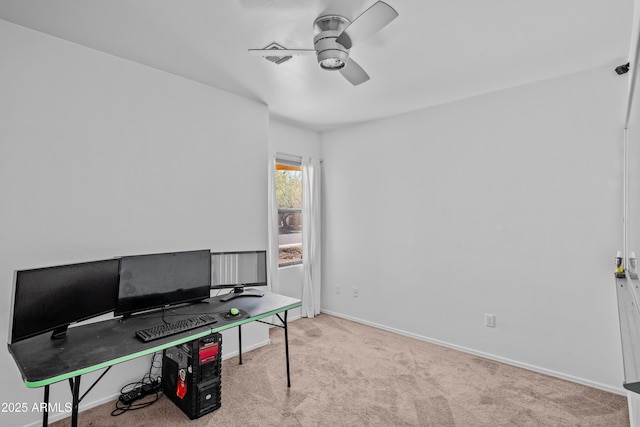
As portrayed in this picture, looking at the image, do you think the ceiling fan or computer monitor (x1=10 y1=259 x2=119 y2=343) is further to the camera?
the ceiling fan

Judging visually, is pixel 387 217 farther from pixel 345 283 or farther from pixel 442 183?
pixel 345 283

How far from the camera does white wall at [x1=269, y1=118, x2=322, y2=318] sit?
13.6 ft

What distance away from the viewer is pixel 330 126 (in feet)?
14.4

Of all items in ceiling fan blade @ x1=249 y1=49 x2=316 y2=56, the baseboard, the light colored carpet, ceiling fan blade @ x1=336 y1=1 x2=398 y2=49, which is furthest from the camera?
the baseboard

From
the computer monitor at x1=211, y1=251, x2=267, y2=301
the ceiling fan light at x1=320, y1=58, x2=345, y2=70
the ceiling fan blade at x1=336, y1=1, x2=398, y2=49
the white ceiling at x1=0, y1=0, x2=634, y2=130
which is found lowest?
the computer monitor at x1=211, y1=251, x2=267, y2=301

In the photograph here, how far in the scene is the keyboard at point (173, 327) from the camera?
193cm

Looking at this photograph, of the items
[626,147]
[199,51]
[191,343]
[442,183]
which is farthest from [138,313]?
[626,147]

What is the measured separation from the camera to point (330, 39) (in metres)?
1.91

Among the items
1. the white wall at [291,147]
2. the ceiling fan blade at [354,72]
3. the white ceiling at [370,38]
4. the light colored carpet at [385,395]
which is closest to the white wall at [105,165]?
the white ceiling at [370,38]

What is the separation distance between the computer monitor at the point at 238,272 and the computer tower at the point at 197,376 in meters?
0.51

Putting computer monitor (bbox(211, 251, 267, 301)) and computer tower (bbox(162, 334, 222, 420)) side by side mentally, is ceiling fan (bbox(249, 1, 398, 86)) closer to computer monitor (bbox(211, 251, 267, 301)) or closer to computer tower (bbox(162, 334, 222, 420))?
computer monitor (bbox(211, 251, 267, 301))

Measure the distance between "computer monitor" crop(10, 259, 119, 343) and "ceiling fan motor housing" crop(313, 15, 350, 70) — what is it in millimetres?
1951

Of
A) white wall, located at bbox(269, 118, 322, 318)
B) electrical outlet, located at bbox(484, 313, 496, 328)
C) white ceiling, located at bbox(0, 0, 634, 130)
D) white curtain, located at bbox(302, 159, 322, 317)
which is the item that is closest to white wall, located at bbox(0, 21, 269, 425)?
white ceiling, located at bbox(0, 0, 634, 130)

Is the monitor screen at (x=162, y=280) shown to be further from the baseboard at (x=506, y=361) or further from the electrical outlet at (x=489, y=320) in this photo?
the electrical outlet at (x=489, y=320)
